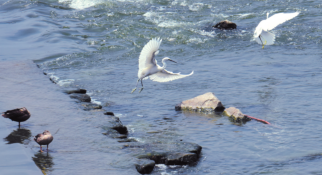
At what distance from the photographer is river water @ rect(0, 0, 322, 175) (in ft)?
23.9

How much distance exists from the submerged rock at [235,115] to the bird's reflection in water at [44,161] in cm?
426

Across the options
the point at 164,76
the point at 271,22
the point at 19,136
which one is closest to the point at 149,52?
the point at 164,76

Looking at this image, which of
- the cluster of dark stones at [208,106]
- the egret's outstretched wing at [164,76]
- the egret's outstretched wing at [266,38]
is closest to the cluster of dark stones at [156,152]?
the egret's outstretched wing at [164,76]

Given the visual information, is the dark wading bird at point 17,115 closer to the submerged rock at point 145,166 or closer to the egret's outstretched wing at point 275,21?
the submerged rock at point 145,166

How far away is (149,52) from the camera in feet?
27.2

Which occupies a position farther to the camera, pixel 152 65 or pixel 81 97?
pixel 81 97

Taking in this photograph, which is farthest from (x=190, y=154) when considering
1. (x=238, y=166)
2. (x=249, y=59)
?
(x=249, y=59)

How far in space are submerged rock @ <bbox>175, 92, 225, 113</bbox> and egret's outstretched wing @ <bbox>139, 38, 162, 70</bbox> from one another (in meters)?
1.79

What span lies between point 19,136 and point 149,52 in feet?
9.56

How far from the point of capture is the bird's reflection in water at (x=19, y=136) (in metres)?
7.15

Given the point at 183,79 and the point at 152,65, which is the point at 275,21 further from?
the point at 152,65

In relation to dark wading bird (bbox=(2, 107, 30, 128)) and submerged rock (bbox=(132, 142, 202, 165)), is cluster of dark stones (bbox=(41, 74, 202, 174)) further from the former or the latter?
dark wading bird (bbox=(2, 107, 30, 128))

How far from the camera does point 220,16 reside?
66.1 ft

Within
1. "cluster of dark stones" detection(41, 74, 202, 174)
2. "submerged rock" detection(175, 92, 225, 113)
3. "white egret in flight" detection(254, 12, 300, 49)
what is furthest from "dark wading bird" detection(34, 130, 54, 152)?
"white egret in flight" detection(254, 12, 300, 49)
